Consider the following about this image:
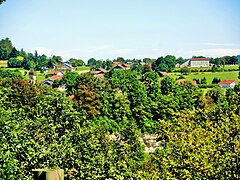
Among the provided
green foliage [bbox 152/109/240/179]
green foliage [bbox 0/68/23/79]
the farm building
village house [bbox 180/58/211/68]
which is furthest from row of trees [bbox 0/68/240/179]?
the farm building

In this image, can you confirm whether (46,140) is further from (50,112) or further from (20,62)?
(20,62)

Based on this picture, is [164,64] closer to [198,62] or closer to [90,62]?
[198,62]

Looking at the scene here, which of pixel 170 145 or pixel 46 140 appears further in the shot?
pixel 46 140

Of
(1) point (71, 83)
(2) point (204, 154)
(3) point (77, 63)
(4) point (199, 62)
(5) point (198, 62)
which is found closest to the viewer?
(2) point (204, 154)

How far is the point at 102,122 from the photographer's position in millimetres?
39781

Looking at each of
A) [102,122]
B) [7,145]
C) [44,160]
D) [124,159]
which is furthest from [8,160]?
[102,122]

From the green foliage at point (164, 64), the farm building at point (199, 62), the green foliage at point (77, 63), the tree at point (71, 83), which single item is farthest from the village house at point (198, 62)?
the tree at point (71, 83)

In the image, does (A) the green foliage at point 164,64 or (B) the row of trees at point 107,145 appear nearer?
(B) the row of trees at point 107,145

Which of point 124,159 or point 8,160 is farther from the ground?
point 8,160

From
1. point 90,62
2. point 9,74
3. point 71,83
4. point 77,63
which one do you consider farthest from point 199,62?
point 71,83

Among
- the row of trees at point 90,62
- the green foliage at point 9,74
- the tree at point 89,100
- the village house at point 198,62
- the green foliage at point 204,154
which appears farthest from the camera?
the village house at point 198,62

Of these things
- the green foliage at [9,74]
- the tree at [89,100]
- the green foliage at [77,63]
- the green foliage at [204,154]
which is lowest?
the tree at [89,100]

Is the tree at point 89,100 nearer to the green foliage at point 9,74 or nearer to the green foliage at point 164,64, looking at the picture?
the green foliage at point 9,74

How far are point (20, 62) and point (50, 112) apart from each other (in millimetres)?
95773
